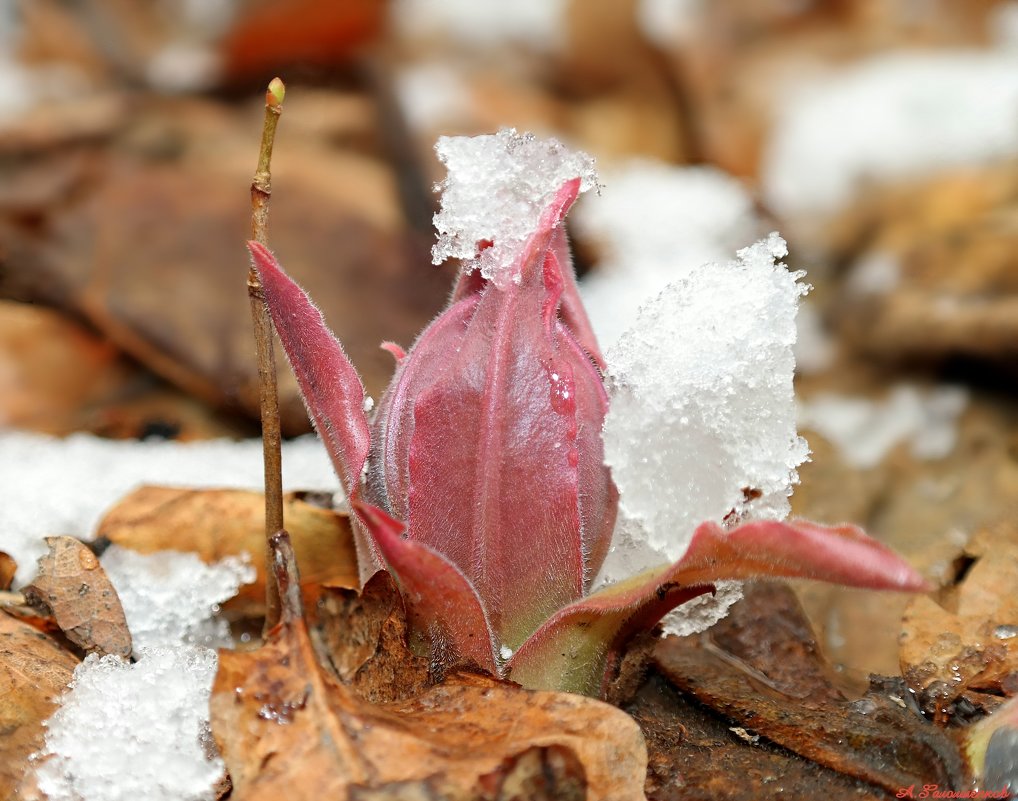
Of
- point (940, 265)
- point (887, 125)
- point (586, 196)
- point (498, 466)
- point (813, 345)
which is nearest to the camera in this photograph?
point (498, 466)

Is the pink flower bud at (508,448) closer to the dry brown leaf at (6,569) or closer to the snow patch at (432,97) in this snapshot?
the dry brown leaf at (6,569)

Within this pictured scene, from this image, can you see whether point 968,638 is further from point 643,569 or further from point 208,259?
point 208,259

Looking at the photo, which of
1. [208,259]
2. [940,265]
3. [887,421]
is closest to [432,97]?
[208,259]

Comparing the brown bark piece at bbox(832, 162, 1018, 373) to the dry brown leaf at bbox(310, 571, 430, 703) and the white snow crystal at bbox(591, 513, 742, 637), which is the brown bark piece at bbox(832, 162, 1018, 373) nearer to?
the white snow crystal at bbox(591, 513, 742, 637)

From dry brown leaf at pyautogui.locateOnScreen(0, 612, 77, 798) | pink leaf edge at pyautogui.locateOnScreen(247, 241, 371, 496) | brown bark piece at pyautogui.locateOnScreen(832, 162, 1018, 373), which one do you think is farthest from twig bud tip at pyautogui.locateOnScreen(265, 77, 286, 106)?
brown bark piece at pyautogui.locateOnScreen(832, 162, 1018, 373)

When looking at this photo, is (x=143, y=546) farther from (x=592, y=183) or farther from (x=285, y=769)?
(x=592, y=183)

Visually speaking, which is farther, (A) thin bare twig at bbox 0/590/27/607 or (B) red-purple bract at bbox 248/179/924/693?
(A) thin bare twig at bbox 0/590/27/607

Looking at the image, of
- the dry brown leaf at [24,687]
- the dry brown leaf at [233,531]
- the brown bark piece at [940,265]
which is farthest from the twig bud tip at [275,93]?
the brown bark piece at [940,265]
